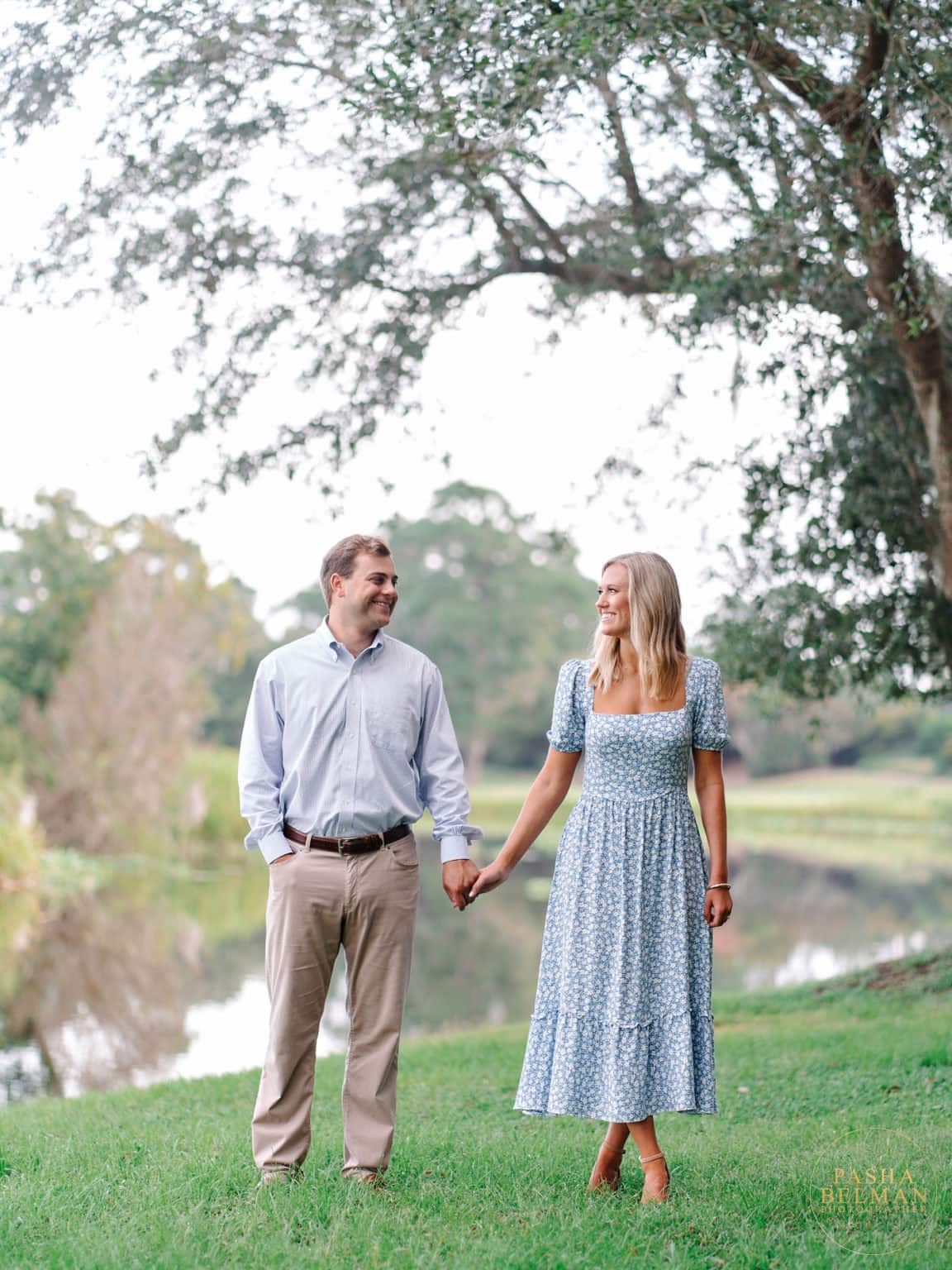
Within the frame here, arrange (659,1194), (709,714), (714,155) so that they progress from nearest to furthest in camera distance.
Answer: (659,1194)
(709,714)
(714,155)

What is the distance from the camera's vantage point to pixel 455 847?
Result: 188 inches

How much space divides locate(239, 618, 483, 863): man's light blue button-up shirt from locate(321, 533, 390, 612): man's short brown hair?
20 centimetres

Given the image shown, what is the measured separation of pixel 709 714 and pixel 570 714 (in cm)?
48

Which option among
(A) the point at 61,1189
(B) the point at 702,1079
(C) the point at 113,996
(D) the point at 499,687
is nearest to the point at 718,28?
(B) the point at 702,1079

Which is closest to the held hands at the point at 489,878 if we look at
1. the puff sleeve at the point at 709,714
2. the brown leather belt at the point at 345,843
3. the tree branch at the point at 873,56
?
the brown leather belt at the point at 345,843

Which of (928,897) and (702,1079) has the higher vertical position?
(702,1079)

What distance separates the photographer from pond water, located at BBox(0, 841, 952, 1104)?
504 inches

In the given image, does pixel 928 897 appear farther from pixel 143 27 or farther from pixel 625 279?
pixel 143 27

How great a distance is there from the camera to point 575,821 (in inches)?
182

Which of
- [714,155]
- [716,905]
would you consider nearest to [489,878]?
[716,905]

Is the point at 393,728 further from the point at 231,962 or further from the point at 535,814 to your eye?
the point at 231,962

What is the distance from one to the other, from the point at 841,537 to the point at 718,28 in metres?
5.26

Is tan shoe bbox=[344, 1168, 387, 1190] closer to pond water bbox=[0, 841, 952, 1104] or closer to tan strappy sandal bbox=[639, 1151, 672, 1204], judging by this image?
tan strappy sandal bbox=[639, 1151, 672, 1204]

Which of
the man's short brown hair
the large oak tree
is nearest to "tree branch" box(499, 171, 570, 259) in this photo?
the large oak tree
